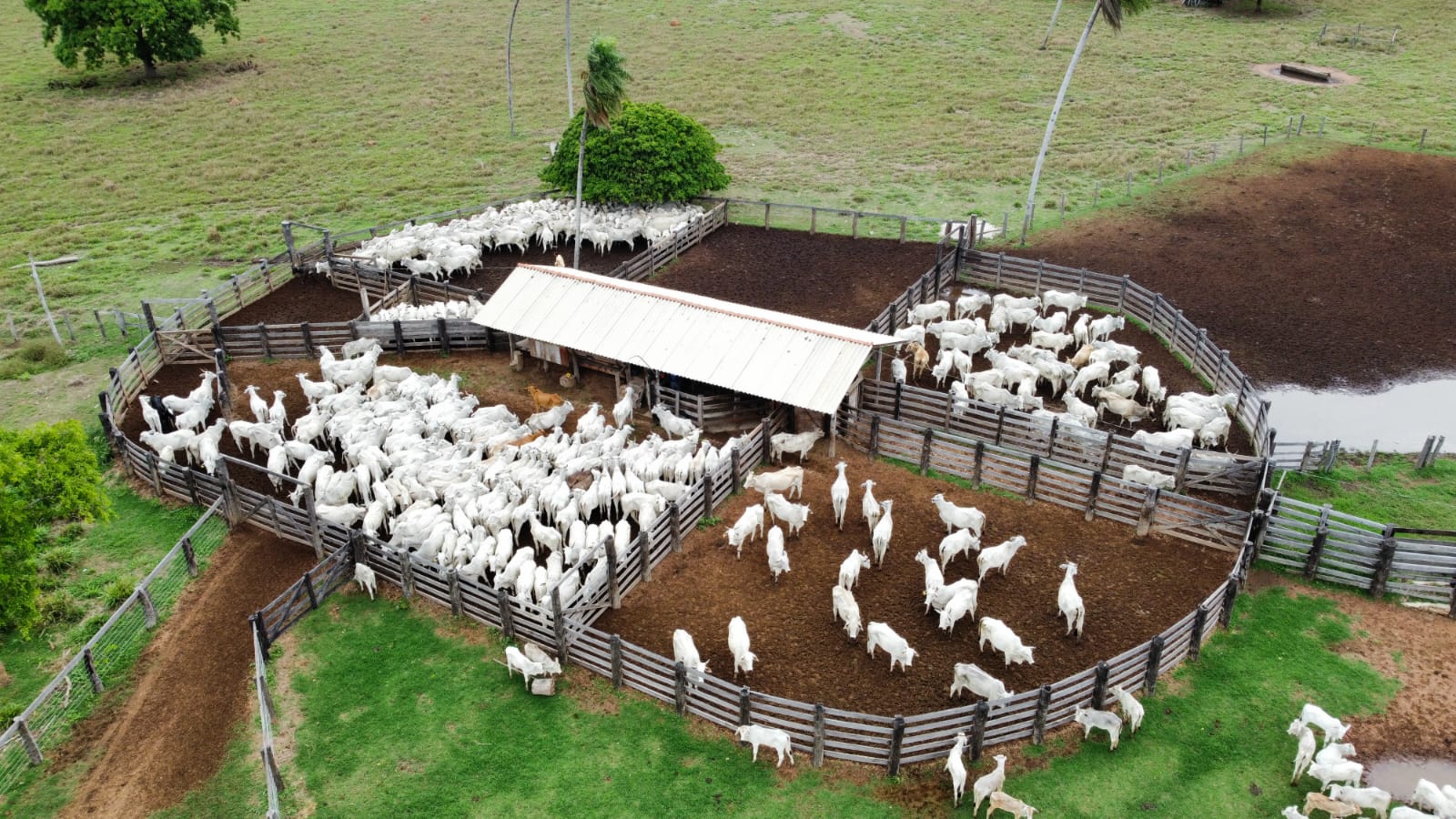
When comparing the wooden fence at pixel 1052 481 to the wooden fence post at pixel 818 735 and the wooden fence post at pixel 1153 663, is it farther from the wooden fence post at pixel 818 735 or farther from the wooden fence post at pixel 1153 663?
the wooden fence post at pixel 818 735

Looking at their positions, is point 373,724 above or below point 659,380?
below

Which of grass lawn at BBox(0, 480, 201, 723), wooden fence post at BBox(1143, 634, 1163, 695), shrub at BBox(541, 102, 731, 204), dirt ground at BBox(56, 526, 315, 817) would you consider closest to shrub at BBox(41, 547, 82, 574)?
grass lawn at BBox(0, 480, 201, 723)

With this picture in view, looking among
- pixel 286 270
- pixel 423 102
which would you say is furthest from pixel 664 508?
pixel 423 102

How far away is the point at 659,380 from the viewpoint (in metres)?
24.8

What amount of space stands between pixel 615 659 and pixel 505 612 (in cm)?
238

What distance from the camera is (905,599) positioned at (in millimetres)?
18891

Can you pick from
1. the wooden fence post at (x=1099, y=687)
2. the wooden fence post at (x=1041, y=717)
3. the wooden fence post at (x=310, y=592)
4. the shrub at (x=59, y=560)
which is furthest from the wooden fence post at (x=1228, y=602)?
the shrub at (x=59, y=560)

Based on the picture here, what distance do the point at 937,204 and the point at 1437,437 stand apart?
2029 cm

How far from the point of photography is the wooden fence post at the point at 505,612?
17.6 metres

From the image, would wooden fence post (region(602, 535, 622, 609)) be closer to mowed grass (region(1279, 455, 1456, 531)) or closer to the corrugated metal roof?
the corrugated metal roof

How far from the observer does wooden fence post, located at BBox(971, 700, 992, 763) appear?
14.9 meters

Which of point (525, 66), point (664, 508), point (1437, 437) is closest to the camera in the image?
point (664, 508)

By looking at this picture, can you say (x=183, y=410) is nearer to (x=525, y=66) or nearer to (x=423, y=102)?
(x=423, y=102)

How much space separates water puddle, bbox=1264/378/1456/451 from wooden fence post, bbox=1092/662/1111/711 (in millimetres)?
11693
